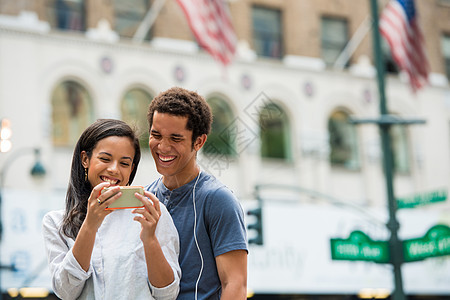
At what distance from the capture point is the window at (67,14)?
18500 mm

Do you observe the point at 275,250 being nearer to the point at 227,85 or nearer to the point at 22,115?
the point at 227,85

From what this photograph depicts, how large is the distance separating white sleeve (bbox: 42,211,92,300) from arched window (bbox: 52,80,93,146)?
15.5 metres

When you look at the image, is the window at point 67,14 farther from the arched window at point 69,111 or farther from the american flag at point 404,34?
the american flag at point 404,34

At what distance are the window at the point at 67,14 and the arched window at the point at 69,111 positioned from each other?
1.46 meters

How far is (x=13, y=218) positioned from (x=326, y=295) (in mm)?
9785

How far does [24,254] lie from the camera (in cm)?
1625

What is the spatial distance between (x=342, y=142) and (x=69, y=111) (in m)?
9.42

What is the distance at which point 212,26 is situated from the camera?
16891 millimetres

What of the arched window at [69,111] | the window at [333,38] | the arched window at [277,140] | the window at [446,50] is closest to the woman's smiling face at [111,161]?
the arched window at [69,111]

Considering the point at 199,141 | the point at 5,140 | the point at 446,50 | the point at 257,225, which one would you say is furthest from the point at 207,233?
the point at 446,50

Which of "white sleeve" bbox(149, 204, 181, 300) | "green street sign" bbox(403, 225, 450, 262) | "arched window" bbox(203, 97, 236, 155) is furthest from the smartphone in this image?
"green street sign" bbox(403, 225, 450, 262)

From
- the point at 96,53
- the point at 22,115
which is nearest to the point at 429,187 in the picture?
the point at 96,53

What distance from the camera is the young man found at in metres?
3.19

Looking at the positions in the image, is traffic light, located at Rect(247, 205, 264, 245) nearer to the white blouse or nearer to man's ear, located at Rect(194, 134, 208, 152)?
man's ear, located at Rect(194, 134, 208, 152)
